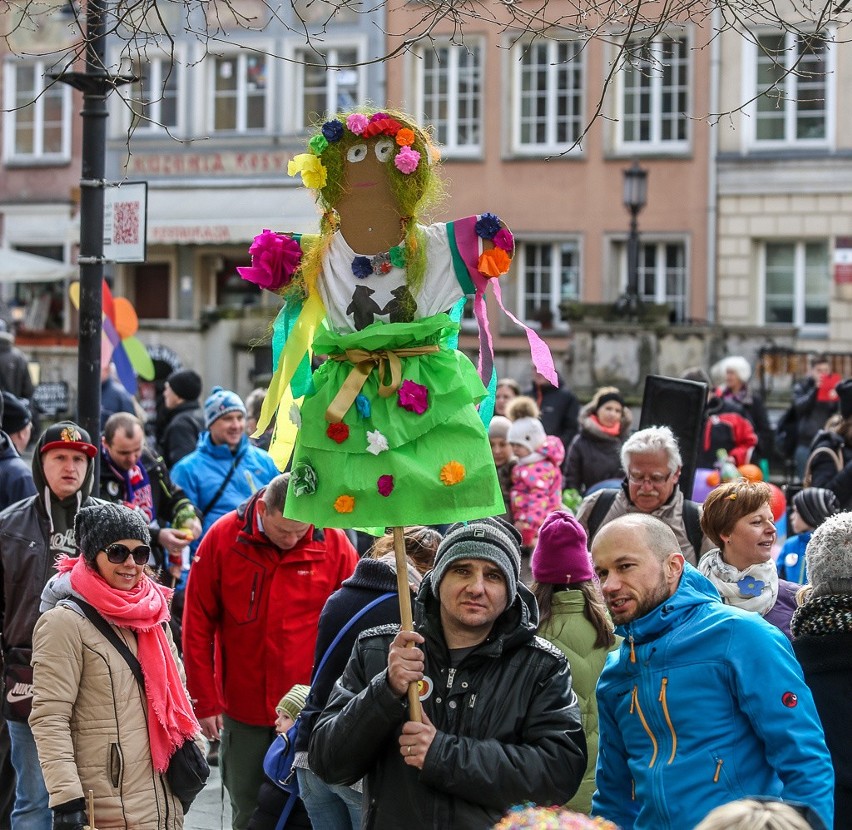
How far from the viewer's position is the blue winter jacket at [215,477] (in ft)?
30.3

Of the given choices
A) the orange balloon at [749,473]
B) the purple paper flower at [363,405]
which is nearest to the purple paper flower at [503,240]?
the purple paper flower at [363,405]

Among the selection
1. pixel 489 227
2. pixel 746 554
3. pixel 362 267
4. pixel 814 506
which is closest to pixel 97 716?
pixel 362 267

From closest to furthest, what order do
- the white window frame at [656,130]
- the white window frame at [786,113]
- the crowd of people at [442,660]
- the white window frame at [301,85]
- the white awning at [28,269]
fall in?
the crowd of people at [442,660] → the white awning at [28,269] → the white window frame at [786,113] → the white window frame at [656,130] → the white window frame at [301,85]

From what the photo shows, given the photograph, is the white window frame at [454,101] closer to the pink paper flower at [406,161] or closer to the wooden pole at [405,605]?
the pink paper flower at [406,161]

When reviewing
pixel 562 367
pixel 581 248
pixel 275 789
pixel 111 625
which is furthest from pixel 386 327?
pixel 581 248

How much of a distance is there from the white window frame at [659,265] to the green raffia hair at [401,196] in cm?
2412

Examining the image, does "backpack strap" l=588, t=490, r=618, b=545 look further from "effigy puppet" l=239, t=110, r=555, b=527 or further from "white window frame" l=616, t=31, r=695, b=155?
"white window frame" l=616, t=31, r=695, b=155

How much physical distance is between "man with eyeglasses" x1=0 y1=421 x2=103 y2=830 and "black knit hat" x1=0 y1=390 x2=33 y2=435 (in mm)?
2257

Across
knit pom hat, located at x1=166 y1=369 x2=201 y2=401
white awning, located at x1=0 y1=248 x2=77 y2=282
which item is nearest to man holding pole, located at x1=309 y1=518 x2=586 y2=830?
knit pom hat, located at x1=166 y1=369 x2=201 y2=401

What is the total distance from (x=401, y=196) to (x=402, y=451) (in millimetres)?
812

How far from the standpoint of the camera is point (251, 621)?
22.3ft

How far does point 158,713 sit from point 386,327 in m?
1.71

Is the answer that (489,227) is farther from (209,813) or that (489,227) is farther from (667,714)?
(209,813)

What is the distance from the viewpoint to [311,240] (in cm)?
498
